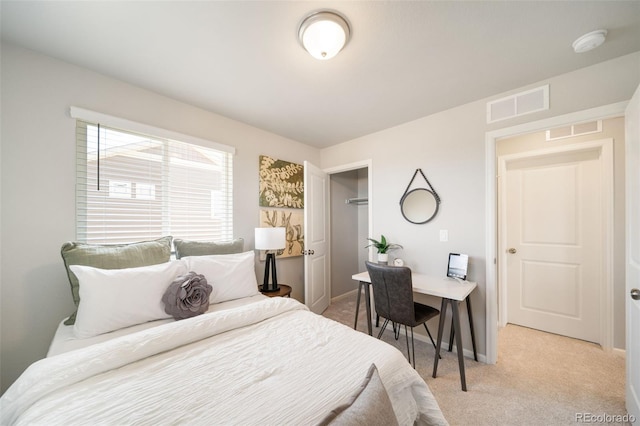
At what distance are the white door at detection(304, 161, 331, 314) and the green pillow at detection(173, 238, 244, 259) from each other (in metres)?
0.91

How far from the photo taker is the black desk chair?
73.7 inches

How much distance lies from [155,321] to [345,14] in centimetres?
219

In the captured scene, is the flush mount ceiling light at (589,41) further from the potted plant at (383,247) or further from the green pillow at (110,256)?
the green pillow at (110,256)

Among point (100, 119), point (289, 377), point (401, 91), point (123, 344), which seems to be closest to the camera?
point (289, 377)

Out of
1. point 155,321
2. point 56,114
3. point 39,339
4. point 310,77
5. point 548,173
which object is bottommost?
point 39,339

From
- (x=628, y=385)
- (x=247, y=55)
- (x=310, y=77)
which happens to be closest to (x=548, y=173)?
(x=628, y=385)

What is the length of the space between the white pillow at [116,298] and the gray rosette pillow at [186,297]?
0.07 m

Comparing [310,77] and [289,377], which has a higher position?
[310,77]

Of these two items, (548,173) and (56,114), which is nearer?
(56,114)

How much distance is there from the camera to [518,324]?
9.21 ft

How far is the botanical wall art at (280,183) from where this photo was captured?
9.30 feet

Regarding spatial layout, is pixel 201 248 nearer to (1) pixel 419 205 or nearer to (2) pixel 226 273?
(2) pixel 226 273

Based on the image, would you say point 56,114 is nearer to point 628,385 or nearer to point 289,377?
point 289,377

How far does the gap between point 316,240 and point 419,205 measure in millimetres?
1346
